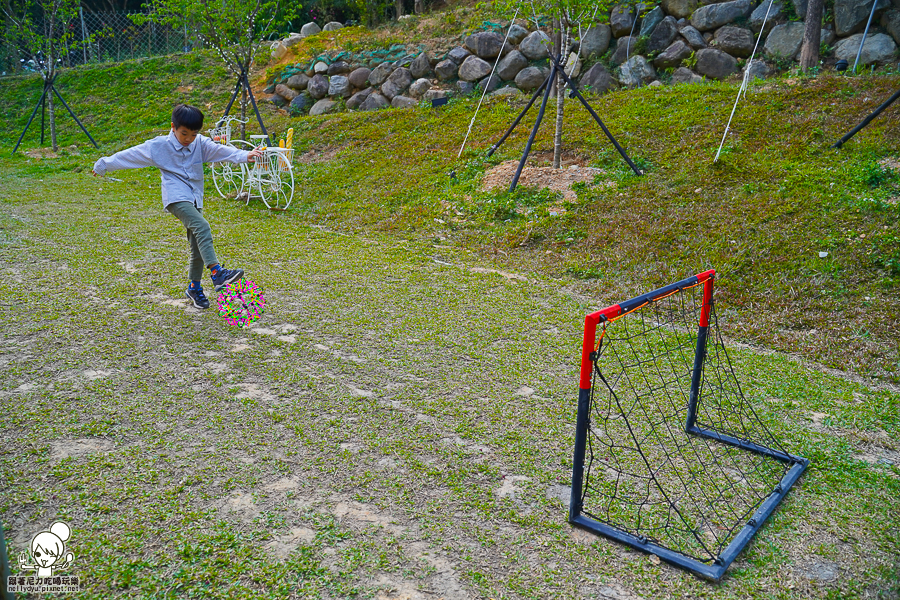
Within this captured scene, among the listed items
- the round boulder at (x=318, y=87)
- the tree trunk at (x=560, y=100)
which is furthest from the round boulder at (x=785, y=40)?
the round boulder at (x=318, y=87)

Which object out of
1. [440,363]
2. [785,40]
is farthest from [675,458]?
[785,40]

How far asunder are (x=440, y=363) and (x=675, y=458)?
150cm

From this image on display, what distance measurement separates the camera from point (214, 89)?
15539mm

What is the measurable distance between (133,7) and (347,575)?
23.2m

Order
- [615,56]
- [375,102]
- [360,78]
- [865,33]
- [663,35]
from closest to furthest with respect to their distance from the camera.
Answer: [865,33] < [663,35] < [615,56] < [375,102] < [360,78]

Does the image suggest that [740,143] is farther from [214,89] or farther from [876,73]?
[214,89]

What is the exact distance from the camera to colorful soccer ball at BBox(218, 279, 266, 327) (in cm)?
430

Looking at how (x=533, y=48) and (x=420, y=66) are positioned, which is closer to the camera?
(x=533, y=48)

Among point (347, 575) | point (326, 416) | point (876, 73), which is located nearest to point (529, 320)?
point (326, 416)

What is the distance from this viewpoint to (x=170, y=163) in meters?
4.16

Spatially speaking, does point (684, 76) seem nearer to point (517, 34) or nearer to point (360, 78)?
point (517, 34)

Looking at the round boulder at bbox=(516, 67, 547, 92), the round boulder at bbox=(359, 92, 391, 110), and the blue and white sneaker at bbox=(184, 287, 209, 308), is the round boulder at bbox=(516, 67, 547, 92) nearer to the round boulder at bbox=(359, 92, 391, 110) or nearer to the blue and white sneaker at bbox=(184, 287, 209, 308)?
the round boulder at bbox=(359, 92, 391, 110)

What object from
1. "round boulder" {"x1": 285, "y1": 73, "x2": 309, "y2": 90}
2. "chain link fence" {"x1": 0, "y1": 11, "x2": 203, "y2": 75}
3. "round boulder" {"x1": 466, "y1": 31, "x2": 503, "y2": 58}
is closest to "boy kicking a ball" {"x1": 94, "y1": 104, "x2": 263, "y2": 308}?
"round boulder" {"x1": 466, "y1": 31, "x2": 503, "y2": 58}

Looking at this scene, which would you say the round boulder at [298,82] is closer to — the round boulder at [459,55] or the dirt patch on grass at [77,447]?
the round boulder at [459,55]
